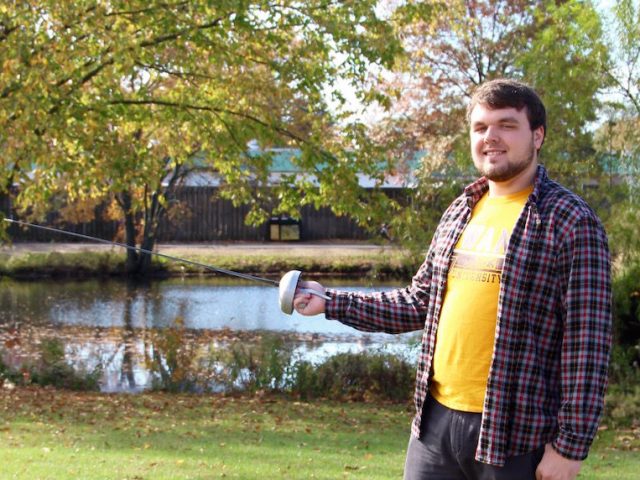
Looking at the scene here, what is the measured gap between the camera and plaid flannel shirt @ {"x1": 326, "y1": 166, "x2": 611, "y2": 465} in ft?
8.30

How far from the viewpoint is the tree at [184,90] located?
10.1m

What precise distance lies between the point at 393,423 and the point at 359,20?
17.0 feet

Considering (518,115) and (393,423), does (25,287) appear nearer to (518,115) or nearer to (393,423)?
(393,423)

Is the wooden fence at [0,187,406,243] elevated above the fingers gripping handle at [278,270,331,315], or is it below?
above

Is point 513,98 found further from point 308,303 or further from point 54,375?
point 54,375

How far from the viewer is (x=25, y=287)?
25.7 m

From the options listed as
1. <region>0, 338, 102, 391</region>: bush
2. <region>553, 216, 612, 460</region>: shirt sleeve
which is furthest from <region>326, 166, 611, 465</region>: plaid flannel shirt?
<region>0, 338, 102, 391</region>: bush

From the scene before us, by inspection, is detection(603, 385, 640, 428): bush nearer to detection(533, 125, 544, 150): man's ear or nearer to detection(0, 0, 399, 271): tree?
detection(0, 0, 399, 271): tree

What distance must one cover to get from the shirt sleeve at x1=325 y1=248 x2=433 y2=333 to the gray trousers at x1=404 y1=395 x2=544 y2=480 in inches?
14.8

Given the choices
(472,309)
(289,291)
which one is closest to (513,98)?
(472,309)

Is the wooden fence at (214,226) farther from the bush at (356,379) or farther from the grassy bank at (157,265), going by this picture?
the bush at (356,379)

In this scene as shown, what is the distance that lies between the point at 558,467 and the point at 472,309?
1.71 ft

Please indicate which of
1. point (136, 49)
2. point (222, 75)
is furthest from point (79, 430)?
point (222, 75)

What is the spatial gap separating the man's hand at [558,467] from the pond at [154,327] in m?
11.1
